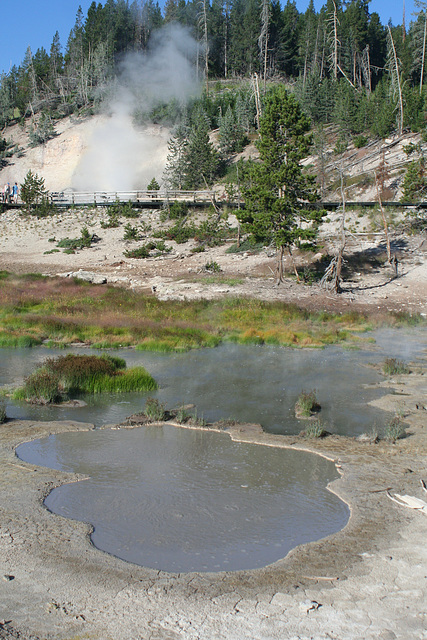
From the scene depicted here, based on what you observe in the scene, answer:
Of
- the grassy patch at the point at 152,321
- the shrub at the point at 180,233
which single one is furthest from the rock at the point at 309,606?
the shrub at the point at 180,233

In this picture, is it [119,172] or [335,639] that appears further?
[119,172]

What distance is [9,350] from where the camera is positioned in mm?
19875

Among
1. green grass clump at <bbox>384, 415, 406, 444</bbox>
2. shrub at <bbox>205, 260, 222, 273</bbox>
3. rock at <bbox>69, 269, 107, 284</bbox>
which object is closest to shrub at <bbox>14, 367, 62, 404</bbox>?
green grass clump at <bbox>384, 415, 406, 444</bbox>

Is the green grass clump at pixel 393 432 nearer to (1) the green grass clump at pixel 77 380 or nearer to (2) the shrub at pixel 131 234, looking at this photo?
(1) the green grass clump at pixel 77 380

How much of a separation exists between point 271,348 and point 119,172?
49.9 metres

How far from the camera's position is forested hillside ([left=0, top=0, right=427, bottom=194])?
5575 centimetres

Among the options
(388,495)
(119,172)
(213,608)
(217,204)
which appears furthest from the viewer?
(119,172)

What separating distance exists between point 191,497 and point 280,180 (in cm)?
2367

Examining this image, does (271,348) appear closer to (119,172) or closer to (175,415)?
(175,415)

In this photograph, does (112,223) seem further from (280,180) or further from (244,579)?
(244,579)

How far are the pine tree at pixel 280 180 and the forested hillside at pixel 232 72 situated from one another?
2052 centimetres

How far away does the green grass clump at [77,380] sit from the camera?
1380cm

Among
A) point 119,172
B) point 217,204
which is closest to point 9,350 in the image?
point 217,204

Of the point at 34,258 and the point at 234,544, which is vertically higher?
the point at 34,258
